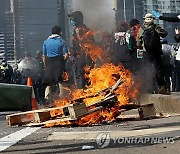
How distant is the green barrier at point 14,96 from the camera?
21.7 ft

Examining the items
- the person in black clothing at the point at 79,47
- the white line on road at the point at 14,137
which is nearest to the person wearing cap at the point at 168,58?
the person in black clothing at the point at 79,47

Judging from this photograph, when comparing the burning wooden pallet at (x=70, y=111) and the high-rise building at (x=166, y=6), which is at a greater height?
the high-rise building at (x=166, y=6)

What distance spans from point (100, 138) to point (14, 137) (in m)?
1.33

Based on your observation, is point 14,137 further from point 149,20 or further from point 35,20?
point 35,20

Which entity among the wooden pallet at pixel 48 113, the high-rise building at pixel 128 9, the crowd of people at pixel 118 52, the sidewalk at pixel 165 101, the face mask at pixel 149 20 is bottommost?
the sidewalk at pixel 165 101

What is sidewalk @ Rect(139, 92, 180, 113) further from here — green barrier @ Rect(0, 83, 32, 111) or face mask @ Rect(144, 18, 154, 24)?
green barrier @ Rect(0, 83, 32, 111)

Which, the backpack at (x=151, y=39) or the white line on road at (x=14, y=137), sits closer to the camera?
the white line on road at (x=14, y=137)

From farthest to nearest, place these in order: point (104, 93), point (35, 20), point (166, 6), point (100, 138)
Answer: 1. point (35, 20)
2. point (166, 6)
3. point (104, 93)
4. point (100, 138)

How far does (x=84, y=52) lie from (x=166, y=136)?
516 cm

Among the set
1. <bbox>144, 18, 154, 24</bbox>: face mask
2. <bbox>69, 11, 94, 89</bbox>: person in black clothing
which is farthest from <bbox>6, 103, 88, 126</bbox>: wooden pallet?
<bbox>144, 18, 154, 24</bbox>: face mask

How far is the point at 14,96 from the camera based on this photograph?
21.9 ft

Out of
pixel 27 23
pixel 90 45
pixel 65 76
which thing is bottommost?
pixel 65 76

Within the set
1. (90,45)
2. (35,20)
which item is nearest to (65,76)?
(90,45)

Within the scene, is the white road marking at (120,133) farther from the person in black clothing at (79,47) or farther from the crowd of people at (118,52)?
the person in black clothing at (79,47)
